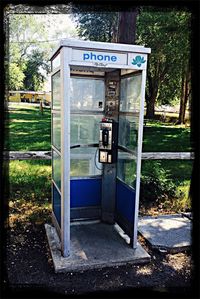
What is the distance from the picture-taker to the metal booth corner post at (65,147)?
301 cm

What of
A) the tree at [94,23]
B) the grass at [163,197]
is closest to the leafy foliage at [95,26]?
the tree at [94,23]

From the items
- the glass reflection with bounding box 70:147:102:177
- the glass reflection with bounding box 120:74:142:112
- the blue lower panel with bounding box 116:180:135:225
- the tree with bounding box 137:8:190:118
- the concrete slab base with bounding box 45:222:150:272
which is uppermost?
the tree with bounding box 137:8:190:118

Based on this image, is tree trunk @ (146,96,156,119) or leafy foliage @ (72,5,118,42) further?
tree trunk @ (146,96,156,119)

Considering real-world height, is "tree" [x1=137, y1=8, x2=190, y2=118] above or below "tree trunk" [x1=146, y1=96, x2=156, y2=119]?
above

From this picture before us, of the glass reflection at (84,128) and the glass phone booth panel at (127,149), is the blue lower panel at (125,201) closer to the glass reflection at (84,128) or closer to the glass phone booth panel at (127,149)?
the glass phone booth panel at (127,149)

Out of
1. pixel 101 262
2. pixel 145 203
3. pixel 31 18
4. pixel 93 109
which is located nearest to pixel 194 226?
pixel 145 203

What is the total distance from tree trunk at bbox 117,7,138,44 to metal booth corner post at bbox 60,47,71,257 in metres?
2.08

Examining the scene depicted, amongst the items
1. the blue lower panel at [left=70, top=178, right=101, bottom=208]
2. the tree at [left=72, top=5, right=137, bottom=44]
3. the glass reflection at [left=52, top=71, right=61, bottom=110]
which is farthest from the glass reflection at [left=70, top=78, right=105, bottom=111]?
the tree at [left=72, top=5, right=137, bottom=44]

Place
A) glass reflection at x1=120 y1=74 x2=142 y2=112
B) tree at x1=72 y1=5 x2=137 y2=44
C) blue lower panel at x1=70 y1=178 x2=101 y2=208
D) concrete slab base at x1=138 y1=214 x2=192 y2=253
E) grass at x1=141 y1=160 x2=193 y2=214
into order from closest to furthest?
glass reflection at x1=120 y1=74 x2=142 y2=112
concrete slab base at x1=138 y1=214 x2=192 y2=253
blue lower panel at x1=70 y1=178 x2=101 y2=208
grass at x1=141 y1=160 x2=193 y2=214
tree at x1=72 y1=5 x2=137 y2=44

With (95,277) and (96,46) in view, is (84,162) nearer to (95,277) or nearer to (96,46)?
(95,277)

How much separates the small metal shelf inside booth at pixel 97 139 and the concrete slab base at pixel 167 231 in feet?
1.33

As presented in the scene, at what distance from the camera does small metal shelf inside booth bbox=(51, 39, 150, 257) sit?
324 cm

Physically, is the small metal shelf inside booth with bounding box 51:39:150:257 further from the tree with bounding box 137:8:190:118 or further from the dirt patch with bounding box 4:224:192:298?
the tree with bounding box 137:8:190:118

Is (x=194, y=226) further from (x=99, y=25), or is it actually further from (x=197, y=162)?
(x=99, y=25)
